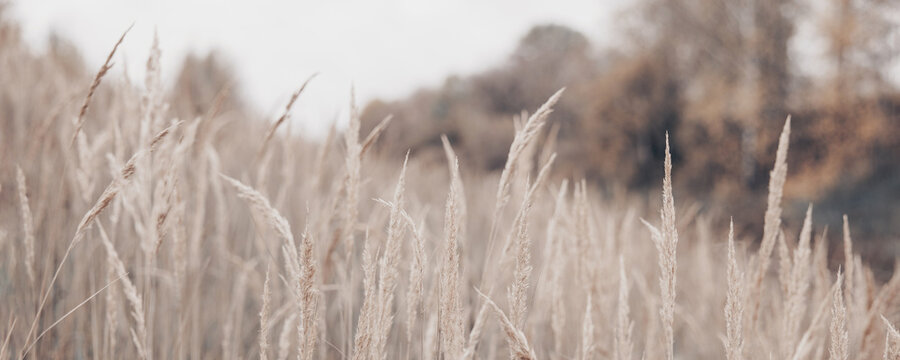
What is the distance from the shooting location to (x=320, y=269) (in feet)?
4.08

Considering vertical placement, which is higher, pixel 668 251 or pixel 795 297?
pixel 668 251

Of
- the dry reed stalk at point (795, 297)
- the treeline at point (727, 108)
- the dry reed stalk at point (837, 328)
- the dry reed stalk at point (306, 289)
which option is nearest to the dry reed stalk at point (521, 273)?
the dry reed stalk at point (306, 289)

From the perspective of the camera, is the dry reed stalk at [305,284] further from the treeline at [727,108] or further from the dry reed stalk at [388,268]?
the treeline at [727,108]

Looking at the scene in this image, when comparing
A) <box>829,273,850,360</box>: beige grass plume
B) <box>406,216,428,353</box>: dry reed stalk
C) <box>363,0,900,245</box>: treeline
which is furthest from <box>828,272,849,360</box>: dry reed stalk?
<box>363,0,900,245</box>: treeline

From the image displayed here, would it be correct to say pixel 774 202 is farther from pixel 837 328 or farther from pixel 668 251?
pixel 668 251

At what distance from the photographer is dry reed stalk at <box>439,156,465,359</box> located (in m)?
0.72

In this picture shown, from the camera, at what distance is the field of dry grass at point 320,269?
0.79 metres

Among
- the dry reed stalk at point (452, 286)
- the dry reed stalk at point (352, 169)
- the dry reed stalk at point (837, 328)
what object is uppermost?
the dry reed stalk at point (352, 169)

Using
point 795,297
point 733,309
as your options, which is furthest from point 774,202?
point 733,309

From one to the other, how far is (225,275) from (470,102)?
72.6 feet

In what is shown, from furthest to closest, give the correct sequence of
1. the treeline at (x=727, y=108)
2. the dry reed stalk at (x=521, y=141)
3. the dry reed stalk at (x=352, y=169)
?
1. the treeline at (x=727, y=108)
2. the dry reed stalk at (x=352, y=169)
3. the dry reed stalk at (x=521, y=141)

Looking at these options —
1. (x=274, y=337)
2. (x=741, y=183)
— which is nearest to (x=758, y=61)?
(x=741, y=183)

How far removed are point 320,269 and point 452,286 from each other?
0.59m

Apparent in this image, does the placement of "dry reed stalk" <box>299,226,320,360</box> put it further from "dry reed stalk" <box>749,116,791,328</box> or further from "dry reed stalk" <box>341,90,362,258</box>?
"dry reed stalk" <box>749,116,791,328</box>
